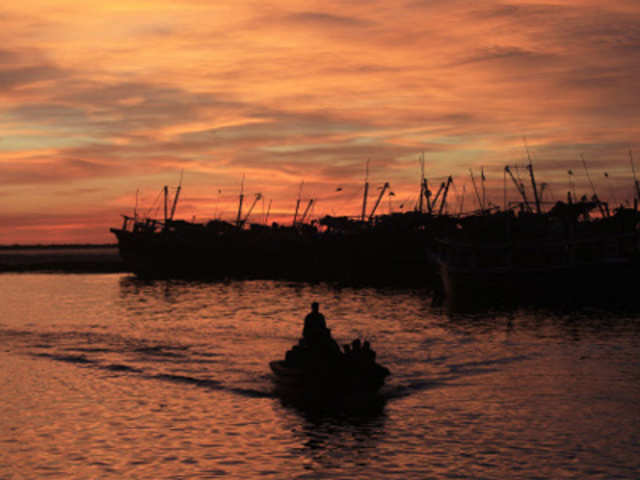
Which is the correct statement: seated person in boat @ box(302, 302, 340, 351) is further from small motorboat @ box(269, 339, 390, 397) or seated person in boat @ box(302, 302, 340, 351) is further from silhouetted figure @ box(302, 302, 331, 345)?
small motorboat @ box(269, 339, 390, 397)

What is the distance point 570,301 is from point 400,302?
18.6m

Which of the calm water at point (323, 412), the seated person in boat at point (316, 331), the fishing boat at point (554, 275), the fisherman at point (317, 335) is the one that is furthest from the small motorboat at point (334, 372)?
the fishing boat at point (554, 275)

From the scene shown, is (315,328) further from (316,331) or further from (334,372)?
(334,372)

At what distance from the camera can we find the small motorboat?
29031 mm

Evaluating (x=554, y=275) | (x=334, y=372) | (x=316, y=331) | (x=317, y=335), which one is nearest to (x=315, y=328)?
(x=316, y=331)

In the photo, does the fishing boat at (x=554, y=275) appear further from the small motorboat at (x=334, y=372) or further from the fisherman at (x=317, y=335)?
the fisherman at (x=317, y=335)

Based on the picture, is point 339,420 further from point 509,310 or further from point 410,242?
point 410,242

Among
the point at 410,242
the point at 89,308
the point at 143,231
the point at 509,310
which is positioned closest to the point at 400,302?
the point at 509,310

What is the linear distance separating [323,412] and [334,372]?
4.89 feet

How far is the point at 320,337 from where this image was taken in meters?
29.5

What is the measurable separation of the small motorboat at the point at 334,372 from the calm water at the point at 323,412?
1.03 m

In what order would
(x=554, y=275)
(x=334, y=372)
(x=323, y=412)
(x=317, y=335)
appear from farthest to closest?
(x=554, y=275) → (x=317, y=335) → (x=334, y=372) → (x=323, y=412)

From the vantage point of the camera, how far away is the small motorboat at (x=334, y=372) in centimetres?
2903

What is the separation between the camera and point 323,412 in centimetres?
2852
